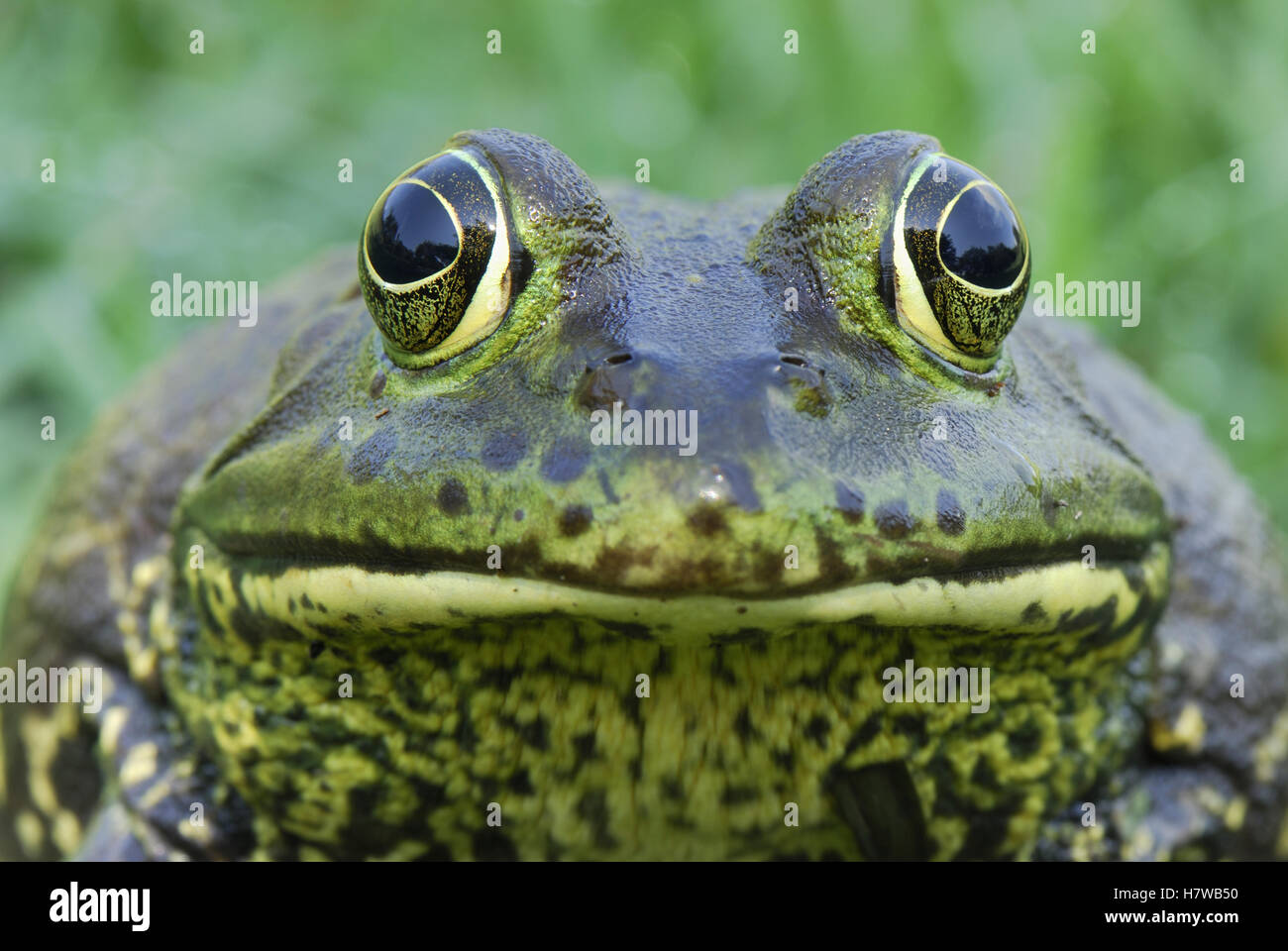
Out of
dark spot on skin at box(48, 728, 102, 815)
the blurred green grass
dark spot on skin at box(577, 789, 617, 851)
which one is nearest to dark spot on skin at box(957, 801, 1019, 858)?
dark spot on skin at box(577, 789, 617, 851)

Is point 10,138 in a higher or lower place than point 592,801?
higher

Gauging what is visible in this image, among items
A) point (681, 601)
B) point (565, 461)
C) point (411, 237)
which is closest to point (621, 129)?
point (411, 237)

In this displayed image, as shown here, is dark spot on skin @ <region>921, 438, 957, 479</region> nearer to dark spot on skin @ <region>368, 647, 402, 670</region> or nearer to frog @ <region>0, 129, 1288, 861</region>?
frog @ <region>0, 129, 1288, 861</region>

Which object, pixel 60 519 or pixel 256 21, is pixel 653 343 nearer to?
pixel 60 519

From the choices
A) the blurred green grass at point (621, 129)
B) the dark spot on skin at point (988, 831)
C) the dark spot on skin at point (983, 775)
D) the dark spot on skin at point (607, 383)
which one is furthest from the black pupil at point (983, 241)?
the blurred green grass at point (621, 129)

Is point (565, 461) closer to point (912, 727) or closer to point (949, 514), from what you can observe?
point (949, 514)
